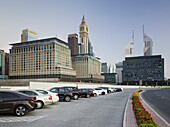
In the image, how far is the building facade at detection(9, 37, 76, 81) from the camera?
141250mm

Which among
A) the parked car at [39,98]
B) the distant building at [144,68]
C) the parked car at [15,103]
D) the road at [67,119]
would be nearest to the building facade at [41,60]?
the distant building at [144,68]

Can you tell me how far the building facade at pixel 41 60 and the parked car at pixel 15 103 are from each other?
125m

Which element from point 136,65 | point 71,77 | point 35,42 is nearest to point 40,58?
point 35,42

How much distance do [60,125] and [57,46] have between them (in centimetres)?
13703

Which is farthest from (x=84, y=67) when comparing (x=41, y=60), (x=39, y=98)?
(x=39, y=98)

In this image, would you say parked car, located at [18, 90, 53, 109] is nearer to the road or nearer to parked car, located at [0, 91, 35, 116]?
the road

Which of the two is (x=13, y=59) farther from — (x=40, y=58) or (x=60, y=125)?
(x=60, y=125)

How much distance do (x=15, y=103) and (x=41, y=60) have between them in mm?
140210

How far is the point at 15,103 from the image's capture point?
1138cm

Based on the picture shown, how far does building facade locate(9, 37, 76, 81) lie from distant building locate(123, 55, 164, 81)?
59.7 m

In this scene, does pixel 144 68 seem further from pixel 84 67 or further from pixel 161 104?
pixel 161 104

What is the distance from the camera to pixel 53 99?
55.1ft

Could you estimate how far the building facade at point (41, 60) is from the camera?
14125 centimetres

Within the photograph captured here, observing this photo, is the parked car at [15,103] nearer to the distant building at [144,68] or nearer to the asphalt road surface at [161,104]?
the asphalt road surface at [161,104]
